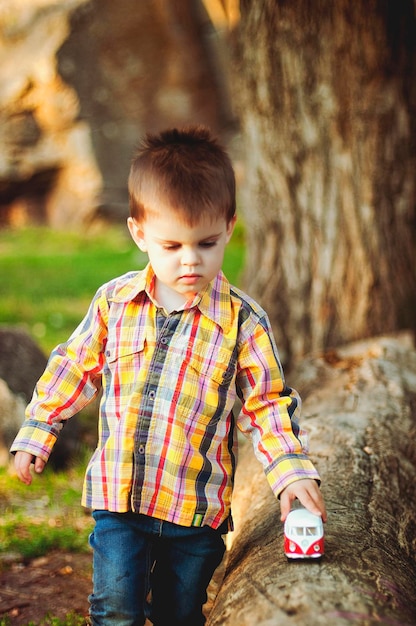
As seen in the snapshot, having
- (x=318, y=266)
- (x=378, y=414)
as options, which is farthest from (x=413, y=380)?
(x=318, y=266)

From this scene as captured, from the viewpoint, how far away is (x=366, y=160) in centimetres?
479

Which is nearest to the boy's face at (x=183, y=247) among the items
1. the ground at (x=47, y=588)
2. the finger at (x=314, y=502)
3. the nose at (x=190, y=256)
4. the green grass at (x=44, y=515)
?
the nose at (x=190, y=256)

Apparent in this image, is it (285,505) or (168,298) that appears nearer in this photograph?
(285,505)

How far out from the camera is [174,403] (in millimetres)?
2432

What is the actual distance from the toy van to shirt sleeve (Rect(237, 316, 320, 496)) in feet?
0.44

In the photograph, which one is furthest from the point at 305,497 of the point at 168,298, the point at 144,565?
the point at 168,298

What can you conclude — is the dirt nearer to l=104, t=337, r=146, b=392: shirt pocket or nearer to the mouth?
l=104, t=337, r=146, b=392: shirt pocket

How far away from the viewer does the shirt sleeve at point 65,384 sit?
2459 mm

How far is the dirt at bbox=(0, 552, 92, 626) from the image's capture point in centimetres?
301

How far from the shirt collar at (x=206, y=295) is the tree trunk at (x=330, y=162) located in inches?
97.3

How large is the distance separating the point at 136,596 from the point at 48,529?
1.32 metres

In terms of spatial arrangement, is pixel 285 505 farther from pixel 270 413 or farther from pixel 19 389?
pixel 19 389

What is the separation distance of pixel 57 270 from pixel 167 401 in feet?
23.9

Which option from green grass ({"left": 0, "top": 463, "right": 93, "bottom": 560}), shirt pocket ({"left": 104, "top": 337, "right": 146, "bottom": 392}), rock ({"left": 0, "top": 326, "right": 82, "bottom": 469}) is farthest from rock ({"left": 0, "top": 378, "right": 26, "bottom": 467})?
shirt pocket ({"left": 104, "top": 337, "right": 146, "bottom": 392})
